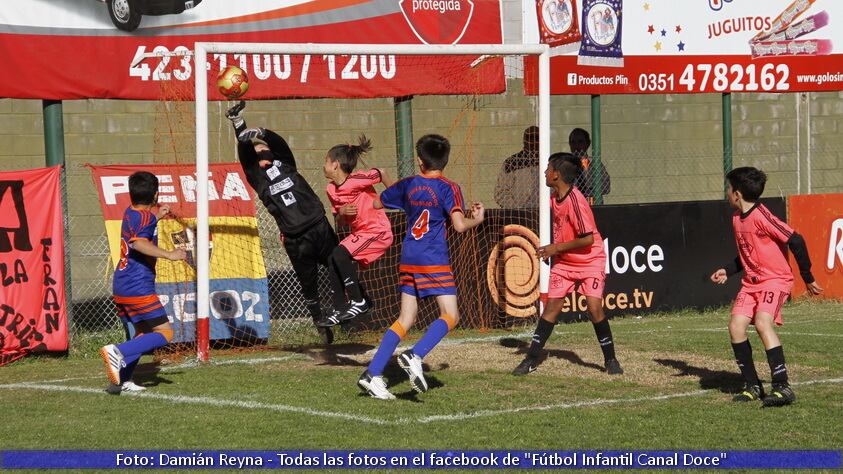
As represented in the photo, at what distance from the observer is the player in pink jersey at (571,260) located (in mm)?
10242

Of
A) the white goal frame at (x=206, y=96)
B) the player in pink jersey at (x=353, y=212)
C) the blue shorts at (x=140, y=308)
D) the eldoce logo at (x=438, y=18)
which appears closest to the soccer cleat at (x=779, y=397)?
the white goal frame at (x=206, y=96)

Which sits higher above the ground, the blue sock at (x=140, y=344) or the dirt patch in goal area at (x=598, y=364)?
the blue sock at (x=140, y=344)

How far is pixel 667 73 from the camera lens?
17.1 m

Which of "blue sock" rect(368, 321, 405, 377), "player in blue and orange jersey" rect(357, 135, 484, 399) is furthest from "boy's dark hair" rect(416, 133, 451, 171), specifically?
"blue sock" rect(368, 321, 405, 377)

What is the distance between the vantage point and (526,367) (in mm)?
10414

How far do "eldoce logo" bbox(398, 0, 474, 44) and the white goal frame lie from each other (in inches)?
99.8

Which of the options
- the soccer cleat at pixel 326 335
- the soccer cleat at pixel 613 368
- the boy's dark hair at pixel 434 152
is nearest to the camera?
the boy's dark hair at pixel 434 152

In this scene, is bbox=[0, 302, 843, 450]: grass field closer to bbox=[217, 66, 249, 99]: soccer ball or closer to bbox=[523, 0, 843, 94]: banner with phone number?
bbox=[217, 66, 249, 99]: soccer ball

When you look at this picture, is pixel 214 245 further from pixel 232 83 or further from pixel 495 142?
pixel 495 142

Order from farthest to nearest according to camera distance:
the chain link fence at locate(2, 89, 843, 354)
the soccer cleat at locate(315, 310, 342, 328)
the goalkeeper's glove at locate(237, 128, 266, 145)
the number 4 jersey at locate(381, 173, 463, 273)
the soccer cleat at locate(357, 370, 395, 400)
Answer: the chain link fence at locate(2, 89, 843, 354), the goalkeeper's glove at locate(237, 128, 266, 145), the soccer cleat at locate(315, 310, 342, 328), the number 4 jersey at locate(381, 173, 463, 273), the soccer cleat at locate(357, 370, 395, 400)

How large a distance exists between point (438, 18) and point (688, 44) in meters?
4.15

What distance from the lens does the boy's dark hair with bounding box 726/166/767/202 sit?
8906 mm

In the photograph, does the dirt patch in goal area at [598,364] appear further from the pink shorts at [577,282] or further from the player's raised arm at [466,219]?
the player's raised arm at [466,219]
